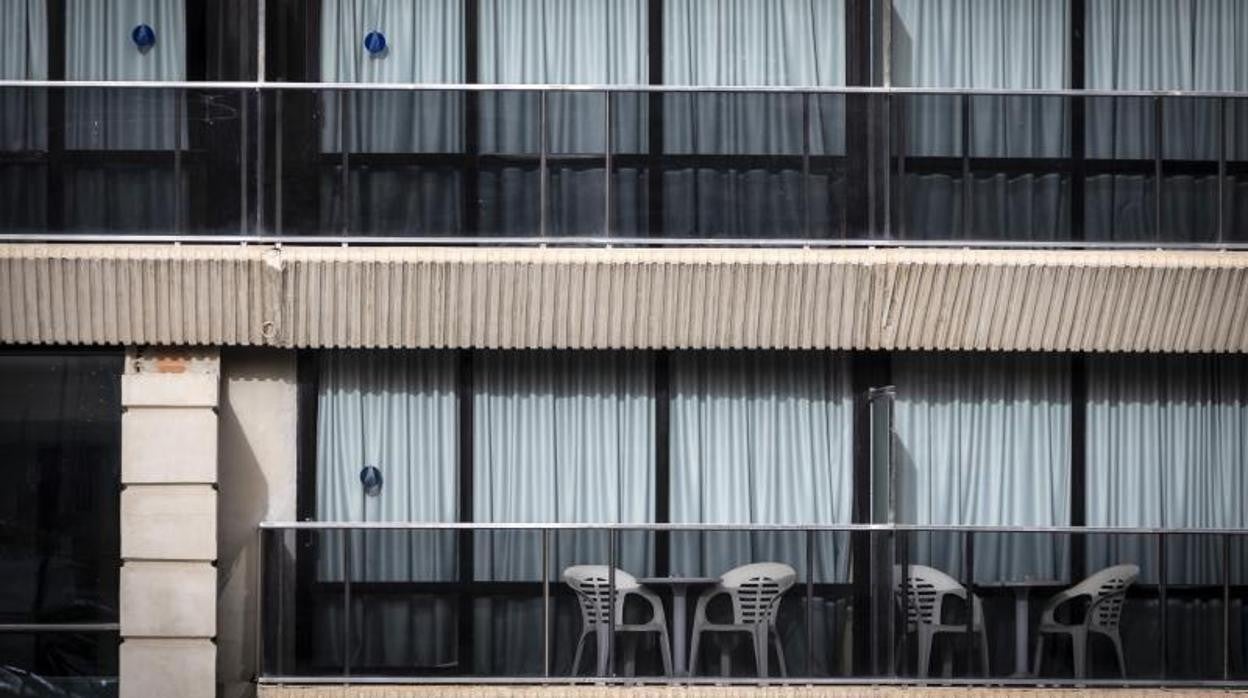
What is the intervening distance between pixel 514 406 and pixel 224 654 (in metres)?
2.84

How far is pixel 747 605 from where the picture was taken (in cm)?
1819

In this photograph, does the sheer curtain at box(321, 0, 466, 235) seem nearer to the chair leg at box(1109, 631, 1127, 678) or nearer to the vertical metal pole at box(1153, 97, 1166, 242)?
the vertical metal pole at box(1153, 97, 1166, 242)

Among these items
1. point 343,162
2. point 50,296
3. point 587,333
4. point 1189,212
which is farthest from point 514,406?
point 1189,212

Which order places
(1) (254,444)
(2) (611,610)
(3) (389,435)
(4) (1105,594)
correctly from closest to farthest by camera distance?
(2) (611,610), (4) (1105,594), (1) (254,444), (3) (389,435)

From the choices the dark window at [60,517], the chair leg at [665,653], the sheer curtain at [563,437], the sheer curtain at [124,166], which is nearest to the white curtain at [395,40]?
the sheer curtain at [124,166]

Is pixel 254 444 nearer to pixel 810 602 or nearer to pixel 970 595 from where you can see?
pixel 810 602

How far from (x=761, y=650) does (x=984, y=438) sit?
253cm

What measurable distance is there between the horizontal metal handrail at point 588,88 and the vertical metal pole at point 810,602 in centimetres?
325

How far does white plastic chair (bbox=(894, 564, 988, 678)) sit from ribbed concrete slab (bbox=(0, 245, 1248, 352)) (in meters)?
1.70

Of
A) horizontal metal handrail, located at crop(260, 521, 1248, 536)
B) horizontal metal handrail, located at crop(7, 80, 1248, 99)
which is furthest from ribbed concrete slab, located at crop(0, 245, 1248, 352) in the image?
horizontal metal handrail, located at crop(260, 521, 1248, 536)

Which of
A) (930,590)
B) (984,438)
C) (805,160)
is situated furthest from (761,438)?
(805,160)

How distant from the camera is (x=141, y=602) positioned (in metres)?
17.8

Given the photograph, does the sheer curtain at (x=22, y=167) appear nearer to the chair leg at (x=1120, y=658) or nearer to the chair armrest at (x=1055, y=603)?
the chair armrest at (x=1055, y=603)

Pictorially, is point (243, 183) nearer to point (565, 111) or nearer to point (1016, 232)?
point (565, 111)
